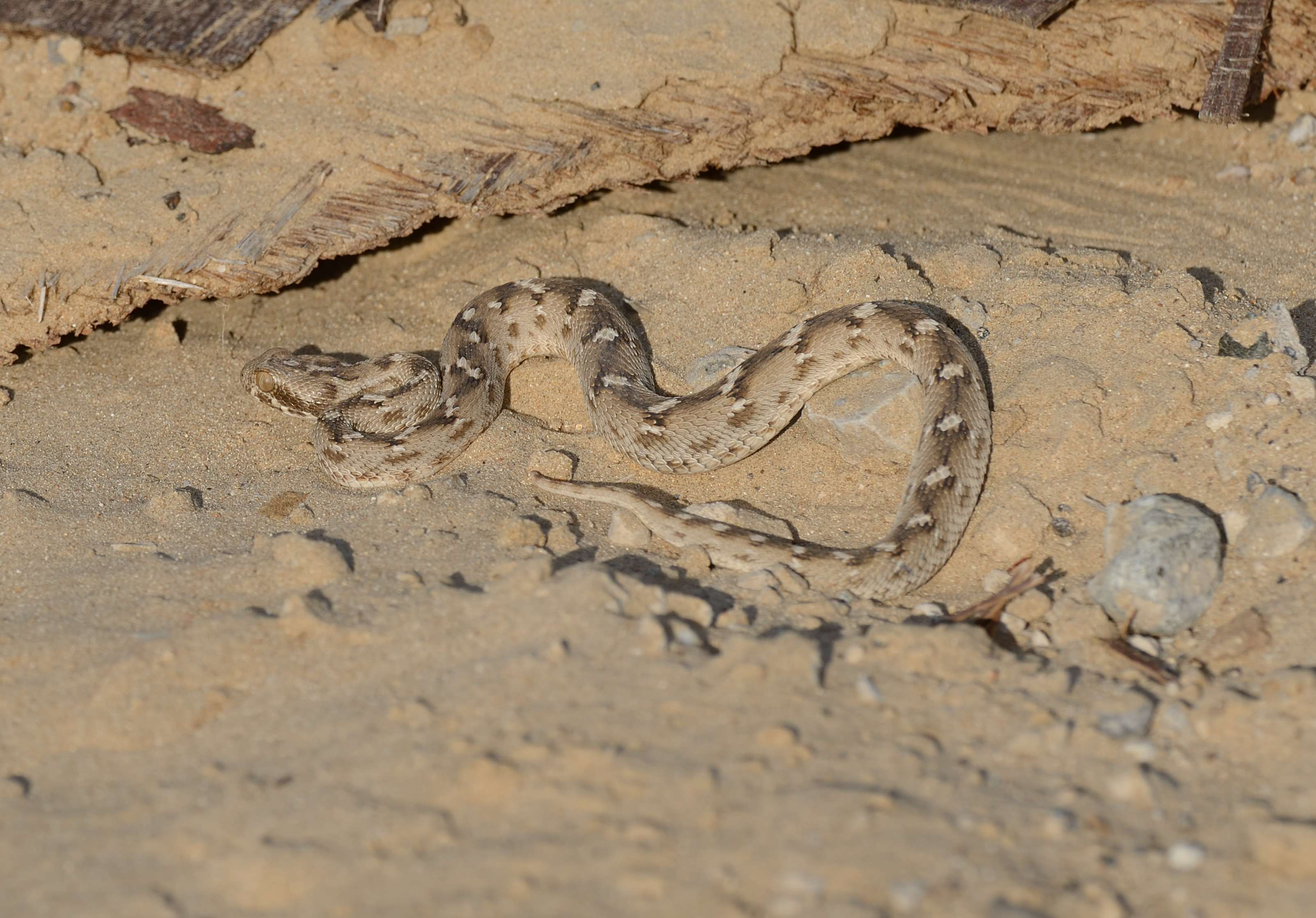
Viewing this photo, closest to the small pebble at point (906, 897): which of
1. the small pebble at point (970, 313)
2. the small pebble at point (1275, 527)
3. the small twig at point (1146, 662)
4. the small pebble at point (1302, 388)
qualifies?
the small twig at point (1146, 662)

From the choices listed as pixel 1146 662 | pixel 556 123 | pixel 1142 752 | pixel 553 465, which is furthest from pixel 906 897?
pixel 556 123

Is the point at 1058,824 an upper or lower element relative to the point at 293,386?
upper

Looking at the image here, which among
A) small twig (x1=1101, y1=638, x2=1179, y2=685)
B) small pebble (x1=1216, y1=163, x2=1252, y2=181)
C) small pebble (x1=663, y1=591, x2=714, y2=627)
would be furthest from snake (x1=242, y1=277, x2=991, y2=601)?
small pebble (x1=1216, y1=163, x2=1252, y2=181)

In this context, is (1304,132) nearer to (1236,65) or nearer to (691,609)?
(1236,65)

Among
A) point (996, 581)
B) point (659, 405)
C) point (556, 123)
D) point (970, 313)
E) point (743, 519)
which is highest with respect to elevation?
point (556, 123)

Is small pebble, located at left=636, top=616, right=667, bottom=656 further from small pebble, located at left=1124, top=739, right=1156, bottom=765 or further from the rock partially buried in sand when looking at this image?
the rock partially buried in sand

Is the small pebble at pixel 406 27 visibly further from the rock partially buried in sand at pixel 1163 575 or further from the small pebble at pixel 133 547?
the rock partially buried in sand at pixel 1163 575
